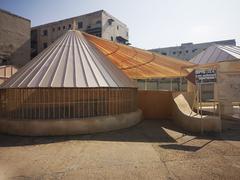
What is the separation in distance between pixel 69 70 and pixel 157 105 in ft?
23.6

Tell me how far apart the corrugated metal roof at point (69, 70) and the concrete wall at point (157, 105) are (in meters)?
3.66

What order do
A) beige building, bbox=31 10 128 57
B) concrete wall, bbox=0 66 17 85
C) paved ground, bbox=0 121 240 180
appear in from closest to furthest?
paved ground, bbox=0 121 240 180
concrete wall, bbox=0 66 17 85
beige building, bbox=31 10 128 57

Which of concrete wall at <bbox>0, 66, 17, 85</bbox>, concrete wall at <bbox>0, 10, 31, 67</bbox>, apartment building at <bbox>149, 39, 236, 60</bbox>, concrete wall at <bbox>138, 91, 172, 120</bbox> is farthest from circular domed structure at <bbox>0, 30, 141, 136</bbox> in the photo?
apartment building at <bbox>149, 39, 236, 60</bbox>

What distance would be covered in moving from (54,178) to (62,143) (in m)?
3.38

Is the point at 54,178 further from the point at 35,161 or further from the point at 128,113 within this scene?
the point at 128,113

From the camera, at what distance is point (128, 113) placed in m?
12.7

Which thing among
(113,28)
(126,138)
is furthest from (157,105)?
(113,28)

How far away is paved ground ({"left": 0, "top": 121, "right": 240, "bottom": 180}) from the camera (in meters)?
6.00

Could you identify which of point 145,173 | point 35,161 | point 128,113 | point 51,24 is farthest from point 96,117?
point 51,24

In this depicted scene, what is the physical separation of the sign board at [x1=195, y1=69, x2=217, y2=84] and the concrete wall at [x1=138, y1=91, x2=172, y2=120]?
17.0ft

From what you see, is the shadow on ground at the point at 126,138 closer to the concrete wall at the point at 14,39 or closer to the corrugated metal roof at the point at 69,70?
the corrugated metal roof at the point at 69,70

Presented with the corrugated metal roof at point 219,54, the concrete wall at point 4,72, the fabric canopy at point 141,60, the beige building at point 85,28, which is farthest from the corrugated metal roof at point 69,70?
the beige building at point 85,28

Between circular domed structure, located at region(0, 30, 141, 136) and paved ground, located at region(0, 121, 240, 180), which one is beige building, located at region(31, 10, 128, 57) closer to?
circular domed structure, located at region(0, 30, 141, 136)

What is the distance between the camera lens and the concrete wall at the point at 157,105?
Answer: 15.9 meters
